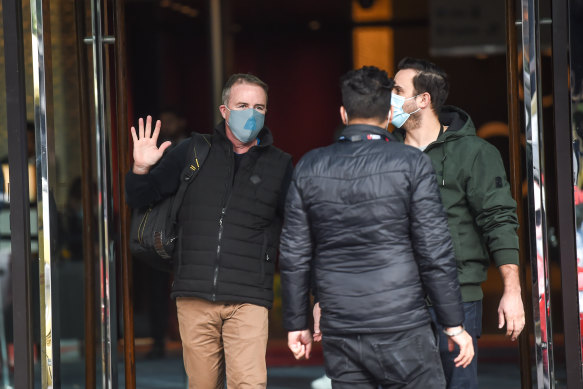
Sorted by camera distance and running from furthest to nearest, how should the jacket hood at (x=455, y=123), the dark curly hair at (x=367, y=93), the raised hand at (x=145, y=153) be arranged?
the raised hand at (x=145, y=153) → the jacket hood at (x=455, y=123) → the dark curly hair at (x=367, y=93)

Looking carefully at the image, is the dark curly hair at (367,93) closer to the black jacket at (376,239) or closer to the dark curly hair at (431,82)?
the black jacket at (376,239)

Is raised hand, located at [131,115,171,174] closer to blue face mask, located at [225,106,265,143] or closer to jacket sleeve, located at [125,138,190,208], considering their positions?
jacket sleeve, located at [125,138,190,208]

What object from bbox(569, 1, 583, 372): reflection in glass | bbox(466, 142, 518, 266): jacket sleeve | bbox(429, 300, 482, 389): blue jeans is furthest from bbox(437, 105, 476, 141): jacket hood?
bbox(429, 300, 482, 389): blue jeans

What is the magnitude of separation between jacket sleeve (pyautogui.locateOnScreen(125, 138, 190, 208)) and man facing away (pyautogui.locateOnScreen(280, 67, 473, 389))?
40.8 inches

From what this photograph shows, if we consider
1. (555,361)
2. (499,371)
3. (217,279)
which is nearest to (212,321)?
(217,279)

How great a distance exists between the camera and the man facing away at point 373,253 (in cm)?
325

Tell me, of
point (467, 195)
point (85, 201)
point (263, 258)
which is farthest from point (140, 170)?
point (467, 195)

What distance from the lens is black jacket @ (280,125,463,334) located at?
325 centimetres

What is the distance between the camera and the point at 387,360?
324 cm

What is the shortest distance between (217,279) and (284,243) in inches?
31.3

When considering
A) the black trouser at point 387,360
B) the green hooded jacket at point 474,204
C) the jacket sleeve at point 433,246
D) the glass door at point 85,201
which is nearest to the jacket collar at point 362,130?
the jacket sleeve at point 433,246

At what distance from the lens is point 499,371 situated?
6.39 meters

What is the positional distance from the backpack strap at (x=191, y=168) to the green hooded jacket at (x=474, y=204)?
1.06 m

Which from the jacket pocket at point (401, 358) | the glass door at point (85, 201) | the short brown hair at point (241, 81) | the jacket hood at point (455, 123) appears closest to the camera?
the jacket pocket at point (401, 358)
